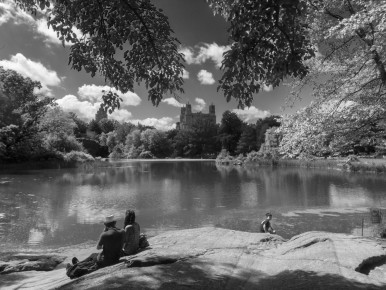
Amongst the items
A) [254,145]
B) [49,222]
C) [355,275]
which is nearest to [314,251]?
[355,275]

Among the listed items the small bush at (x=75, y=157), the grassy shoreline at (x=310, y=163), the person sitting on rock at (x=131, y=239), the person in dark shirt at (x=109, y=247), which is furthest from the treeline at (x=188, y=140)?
the person in dark shirt at (x=109, y=247)

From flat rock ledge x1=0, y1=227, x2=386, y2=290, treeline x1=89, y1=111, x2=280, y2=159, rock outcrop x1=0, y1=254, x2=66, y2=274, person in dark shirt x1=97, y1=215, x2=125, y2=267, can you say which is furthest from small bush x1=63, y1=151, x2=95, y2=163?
treeline x1=89, y1=111, x2=280, y2=159

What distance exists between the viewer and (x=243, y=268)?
6762mm

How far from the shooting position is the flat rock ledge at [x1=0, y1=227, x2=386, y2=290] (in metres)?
5.71

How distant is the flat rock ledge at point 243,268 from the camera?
5.71m

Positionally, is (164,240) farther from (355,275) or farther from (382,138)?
(382,138)

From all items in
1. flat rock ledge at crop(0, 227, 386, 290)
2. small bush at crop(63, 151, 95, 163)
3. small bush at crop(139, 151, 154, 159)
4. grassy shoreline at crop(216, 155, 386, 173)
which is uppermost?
small bush at crop(139, 151, 154, 159)

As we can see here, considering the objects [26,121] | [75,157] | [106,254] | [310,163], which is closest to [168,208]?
[106,254]

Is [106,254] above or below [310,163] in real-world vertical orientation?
below

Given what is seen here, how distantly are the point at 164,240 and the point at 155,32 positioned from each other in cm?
679

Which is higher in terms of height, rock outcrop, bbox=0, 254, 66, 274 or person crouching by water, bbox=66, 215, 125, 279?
person crouching by water, bbox=66, 215, 125, 279

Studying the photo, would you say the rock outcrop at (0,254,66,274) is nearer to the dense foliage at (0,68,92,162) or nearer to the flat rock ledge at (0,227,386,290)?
the flat rock ledge at (0,227,386,290)

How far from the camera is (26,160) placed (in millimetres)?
48875

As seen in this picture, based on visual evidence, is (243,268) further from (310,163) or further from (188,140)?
(188,140)
